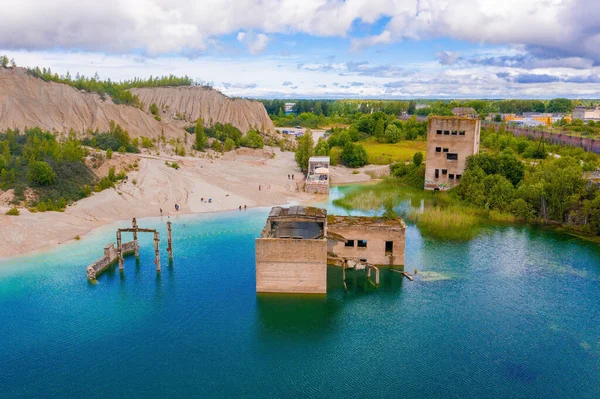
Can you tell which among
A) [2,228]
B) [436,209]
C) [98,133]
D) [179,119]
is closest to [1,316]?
[2,228]

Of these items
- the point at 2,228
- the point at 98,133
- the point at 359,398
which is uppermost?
the point at 98,133

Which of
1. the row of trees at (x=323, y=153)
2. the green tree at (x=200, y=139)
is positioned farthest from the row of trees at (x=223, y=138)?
the row of trees at (x=323, y=153)

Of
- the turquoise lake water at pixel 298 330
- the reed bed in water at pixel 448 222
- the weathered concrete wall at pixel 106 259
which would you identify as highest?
the reed bed in water at pixel 448 222

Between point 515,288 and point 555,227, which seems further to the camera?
point 555,227

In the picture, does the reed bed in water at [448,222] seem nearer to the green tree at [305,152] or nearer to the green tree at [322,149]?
the green tree at [305,152]

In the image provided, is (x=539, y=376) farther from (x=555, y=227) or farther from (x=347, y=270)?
(x=555, y=227)

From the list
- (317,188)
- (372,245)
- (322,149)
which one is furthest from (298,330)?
(322,149)
